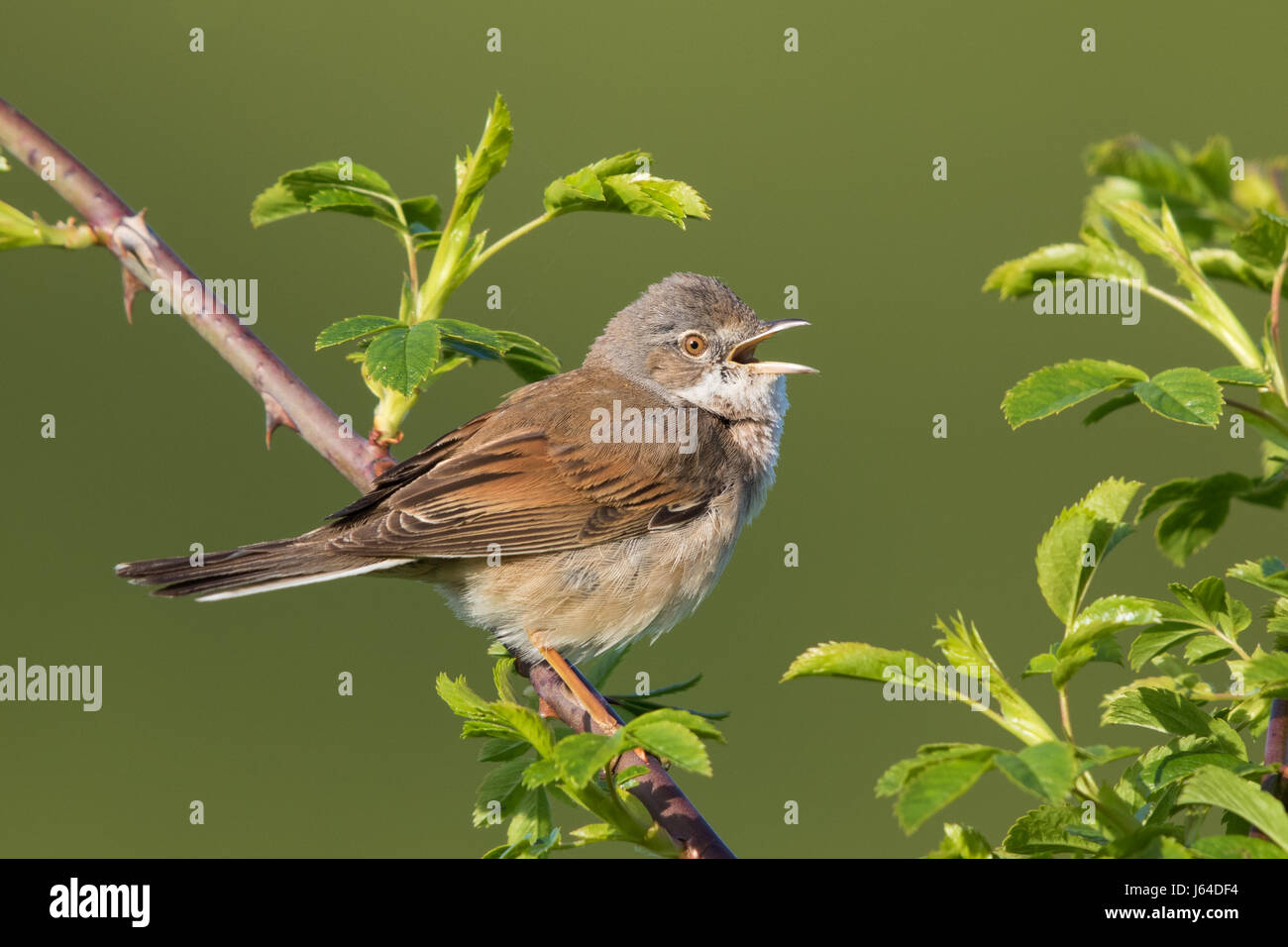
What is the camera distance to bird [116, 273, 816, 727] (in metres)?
3.19

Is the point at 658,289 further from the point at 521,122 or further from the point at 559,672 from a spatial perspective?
the point at 521,122

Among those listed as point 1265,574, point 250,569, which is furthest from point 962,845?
point 250,569

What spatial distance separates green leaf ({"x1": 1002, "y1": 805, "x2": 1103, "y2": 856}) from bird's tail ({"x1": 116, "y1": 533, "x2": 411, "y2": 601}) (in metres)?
2.04

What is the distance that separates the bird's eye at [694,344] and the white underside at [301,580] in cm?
139

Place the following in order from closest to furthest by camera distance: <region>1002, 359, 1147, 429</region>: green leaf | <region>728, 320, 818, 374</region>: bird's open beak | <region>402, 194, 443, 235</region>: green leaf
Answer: <region>1002, 359, 1147, 429</region>: green leaf
<region>402, 194, 443, 235</region>: green leaf
<region>728, 320, 818, 374</region>: bird's open beak

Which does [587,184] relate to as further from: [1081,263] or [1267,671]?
[1267,671]

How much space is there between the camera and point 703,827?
1955mm

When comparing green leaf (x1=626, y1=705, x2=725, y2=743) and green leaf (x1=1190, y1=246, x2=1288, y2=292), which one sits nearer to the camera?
green leaf (x1=626, y1=705, x2=725, y2=743)

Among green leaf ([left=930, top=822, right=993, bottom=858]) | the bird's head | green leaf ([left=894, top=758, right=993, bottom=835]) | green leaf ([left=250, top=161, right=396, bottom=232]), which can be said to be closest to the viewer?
green leaf ([left=894, top=758, right=993, bottom=835])

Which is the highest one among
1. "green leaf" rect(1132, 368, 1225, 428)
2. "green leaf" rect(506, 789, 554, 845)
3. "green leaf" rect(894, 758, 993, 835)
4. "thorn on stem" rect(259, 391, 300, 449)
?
"thorn on stem" rect(259, 391, 300, 449)

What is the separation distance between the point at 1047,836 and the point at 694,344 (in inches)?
110

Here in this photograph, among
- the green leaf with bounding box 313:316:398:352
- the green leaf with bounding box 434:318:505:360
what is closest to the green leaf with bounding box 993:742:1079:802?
the green leaf with bounding box 434:318:505:360

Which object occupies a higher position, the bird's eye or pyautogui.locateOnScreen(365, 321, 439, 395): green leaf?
the bird's eye

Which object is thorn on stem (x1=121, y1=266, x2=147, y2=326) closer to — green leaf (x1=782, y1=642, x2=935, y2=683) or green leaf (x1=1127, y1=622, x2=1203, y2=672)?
green leaf (x1=782, y1=642, x2=935, y2=683)
